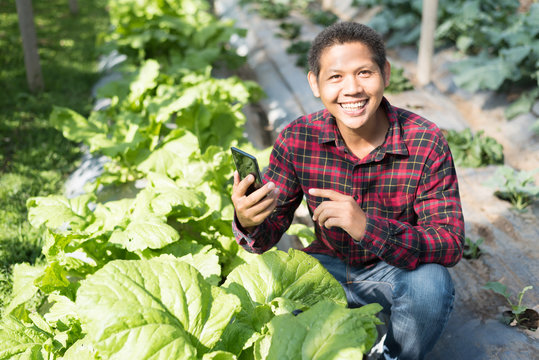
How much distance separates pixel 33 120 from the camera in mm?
4723

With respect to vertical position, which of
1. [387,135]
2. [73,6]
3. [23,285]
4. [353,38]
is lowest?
[73,6]

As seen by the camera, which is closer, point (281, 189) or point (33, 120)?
point (281, 189)

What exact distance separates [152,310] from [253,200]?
0.53 m

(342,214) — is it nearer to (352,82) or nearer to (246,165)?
(246,165)

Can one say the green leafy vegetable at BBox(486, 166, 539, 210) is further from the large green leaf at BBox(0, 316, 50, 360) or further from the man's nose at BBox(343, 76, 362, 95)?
the large green leaf at BBox(0, 316, 50, 360)

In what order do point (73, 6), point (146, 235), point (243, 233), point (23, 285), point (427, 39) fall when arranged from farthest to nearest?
1. point (73, 6)
2. point (427, 39)
3. point (23, 285)
4. point (146, 235)
5. point (243, 233)

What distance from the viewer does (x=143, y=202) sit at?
2.55m

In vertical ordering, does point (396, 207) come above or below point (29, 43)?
above

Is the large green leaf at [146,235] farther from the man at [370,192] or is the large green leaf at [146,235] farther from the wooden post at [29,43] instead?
the wooden post at [29,43]

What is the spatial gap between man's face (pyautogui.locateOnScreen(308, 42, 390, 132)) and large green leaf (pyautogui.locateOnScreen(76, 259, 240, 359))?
0.81m

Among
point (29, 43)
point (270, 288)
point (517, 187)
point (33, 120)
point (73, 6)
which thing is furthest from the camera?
point (73, 6)

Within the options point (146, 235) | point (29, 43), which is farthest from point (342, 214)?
point (29, 43)

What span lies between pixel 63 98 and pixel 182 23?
1575 mm

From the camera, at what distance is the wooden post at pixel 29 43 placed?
504cm
